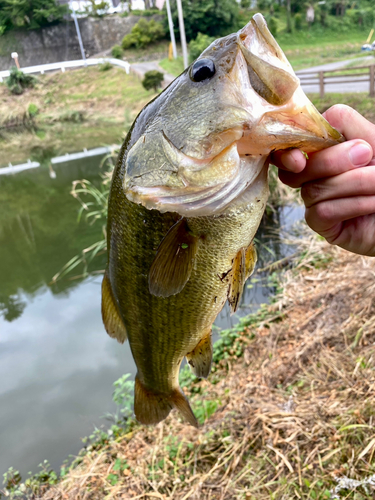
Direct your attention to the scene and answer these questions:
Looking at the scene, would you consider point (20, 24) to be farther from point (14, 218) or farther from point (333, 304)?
point (333, 304)

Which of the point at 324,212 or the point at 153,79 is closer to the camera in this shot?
the point at 324,212

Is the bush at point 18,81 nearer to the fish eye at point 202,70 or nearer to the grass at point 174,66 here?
the grass at point 174,66

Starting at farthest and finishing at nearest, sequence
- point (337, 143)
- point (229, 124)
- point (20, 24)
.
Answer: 1. point (20, 24)
2. point (337, 143)
3. point (229, 124)

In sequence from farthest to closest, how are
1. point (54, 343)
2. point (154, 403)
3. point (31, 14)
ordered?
1. point (31, 14)
2. point (54, 343)
3. point (154, 403)

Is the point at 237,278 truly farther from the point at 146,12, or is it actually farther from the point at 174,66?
the point at 146,12

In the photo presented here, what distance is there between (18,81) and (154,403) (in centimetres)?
3269

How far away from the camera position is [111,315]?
1.71m

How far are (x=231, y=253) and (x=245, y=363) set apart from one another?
303 cm

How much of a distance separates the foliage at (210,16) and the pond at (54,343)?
28.8 meters

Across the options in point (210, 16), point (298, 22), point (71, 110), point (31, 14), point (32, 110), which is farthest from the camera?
point (31, 14)

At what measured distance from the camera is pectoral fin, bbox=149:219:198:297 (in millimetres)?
1173

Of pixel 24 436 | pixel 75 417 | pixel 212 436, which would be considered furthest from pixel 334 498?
pixel 24 436

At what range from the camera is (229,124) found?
947mm

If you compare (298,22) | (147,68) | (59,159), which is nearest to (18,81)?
(147,68)
